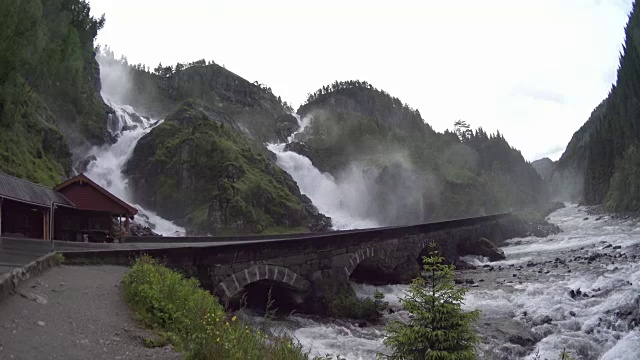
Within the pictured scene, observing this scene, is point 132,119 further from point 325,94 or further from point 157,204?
point 325,94

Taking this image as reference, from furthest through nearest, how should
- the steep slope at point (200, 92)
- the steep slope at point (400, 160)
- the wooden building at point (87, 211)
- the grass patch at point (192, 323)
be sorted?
the steep slope at point (200, 92), the steep slope at point (400, 160), the wooden building at point (87, 211), the grass patch at point (192, 323)

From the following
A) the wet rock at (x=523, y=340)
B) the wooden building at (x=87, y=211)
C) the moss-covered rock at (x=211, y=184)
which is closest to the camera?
the wet rock at (x=523, y=340)

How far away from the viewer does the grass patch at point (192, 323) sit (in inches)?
227

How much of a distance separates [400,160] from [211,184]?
5022 centimetres

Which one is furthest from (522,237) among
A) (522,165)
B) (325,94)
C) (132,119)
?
(522,165)

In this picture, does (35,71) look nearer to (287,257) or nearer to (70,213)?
(70,213)

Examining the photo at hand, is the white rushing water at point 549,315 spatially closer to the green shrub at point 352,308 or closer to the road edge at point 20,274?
the green shrub at point 352,308

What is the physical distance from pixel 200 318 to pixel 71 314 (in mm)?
2933

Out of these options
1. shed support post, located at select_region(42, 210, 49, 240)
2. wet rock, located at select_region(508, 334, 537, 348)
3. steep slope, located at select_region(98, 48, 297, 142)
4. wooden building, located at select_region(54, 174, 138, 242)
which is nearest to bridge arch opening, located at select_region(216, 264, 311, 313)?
wet rock, located at select_region(508, 334, 537, 348)

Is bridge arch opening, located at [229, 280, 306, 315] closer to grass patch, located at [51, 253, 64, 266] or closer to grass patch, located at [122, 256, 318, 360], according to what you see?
grass patch, located at [122, 256, 318, 360]

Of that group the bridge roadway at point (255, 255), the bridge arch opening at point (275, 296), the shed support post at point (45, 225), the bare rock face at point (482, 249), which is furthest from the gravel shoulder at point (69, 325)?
the bare rock face at point (482, 249)

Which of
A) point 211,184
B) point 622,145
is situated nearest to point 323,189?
point 211,184

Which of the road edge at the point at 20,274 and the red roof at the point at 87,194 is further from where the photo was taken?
the red roof at the point at 87,194

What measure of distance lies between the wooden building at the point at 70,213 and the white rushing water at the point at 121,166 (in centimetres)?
1898
